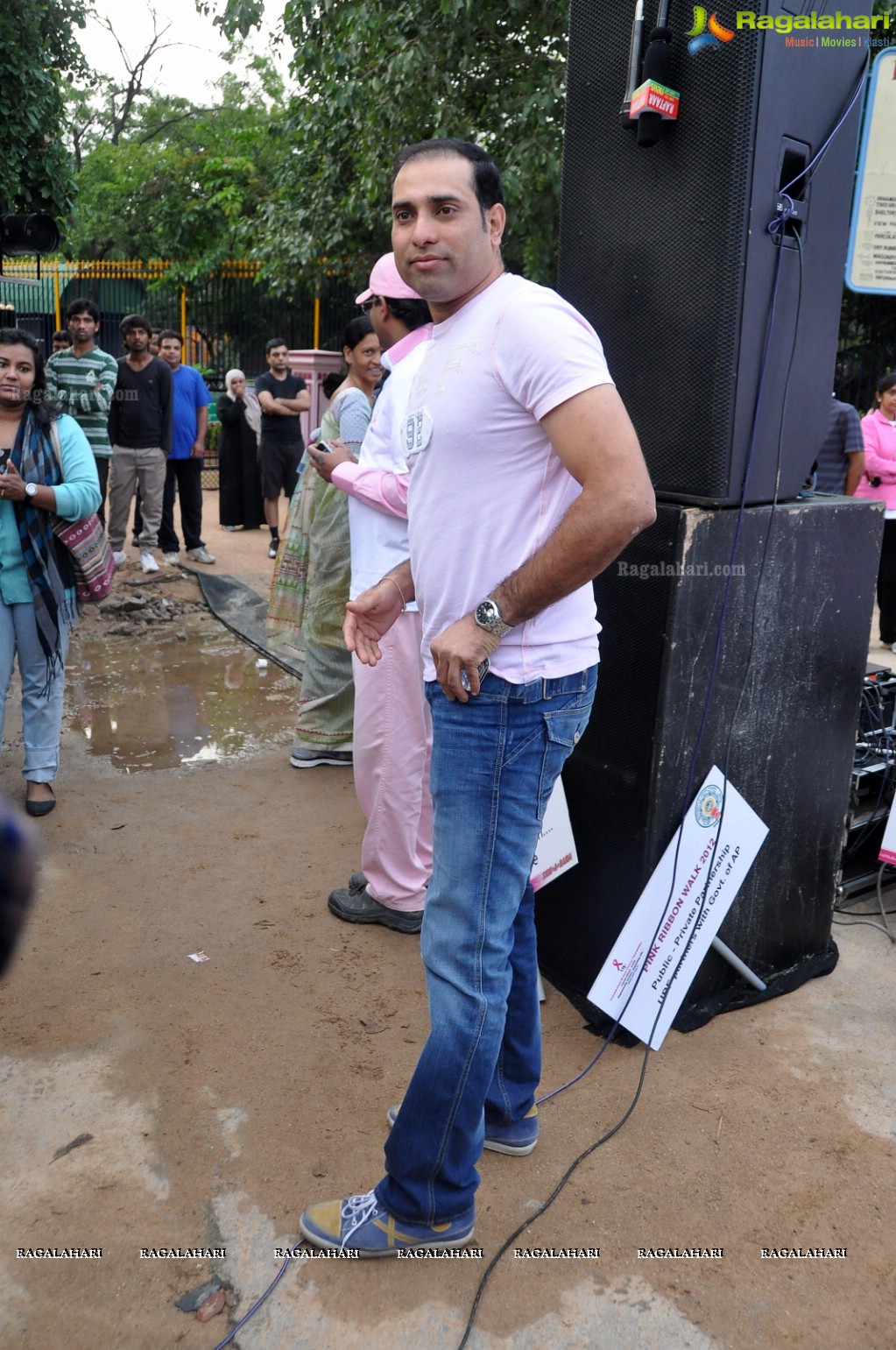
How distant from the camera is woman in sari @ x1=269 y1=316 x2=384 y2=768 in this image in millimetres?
4664

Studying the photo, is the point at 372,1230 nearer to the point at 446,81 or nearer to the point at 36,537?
the point at 36,537

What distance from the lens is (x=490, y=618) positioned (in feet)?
6.81

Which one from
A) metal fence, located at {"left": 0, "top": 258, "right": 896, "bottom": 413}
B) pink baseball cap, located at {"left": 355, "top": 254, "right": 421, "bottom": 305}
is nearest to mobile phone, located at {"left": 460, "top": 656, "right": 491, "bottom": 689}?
pink baseball cap, located at {"left": 355, "top": 254, "right": 421, "bottom": 305}

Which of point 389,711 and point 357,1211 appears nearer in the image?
point 357,1211

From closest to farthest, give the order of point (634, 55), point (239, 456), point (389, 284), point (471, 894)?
1. point (471, 894)
2. point (634, 55)
3. point (389, 284)
4. point (239, 456)

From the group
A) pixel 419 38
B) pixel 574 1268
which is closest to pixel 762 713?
pixel 574 1268

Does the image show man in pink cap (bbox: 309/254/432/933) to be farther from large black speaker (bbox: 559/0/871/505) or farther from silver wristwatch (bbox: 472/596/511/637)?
silver wristwatch (bbox: 472/596/511/637)

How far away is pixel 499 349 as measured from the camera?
6.66 ft

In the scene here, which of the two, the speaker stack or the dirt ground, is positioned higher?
the speaker stack

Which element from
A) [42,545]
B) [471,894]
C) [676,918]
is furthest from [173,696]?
[471,894]

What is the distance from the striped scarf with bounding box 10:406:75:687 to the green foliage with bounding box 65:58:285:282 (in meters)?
12.3

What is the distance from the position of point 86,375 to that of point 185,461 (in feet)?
5.41

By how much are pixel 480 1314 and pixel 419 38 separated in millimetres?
→ 8780

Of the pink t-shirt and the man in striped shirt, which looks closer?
the pink t-shirt
